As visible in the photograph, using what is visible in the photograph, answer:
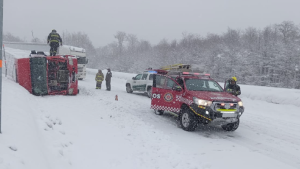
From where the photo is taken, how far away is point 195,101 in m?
7.02

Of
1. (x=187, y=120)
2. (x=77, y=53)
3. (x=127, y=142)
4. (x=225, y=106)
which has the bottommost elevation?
(x=127, y=142)

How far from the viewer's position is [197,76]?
8.55 metres

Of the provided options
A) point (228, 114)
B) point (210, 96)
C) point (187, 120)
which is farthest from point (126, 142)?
point (228, 114)

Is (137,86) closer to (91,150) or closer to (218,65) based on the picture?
(91,150)

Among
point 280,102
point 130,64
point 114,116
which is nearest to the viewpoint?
point 114,116

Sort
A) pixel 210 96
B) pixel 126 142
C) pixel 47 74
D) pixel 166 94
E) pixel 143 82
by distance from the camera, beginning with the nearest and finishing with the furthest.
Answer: pixel 126 142 < pixel 210 96 < pixel 166 94 < pixel 47 74 < pixel 143 82

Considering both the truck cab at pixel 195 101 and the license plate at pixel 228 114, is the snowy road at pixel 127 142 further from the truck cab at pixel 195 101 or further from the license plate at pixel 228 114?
the license plate at pixel 228 114

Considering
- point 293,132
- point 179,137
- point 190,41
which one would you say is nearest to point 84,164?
→ point 179,137

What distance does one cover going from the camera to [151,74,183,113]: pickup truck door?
318 inches

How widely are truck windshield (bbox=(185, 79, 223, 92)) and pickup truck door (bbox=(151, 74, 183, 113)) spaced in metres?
0.41

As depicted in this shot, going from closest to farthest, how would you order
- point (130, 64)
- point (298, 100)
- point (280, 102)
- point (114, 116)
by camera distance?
point (114, 116)
point (298, 100)
point (280, 102)
point (130, 64)

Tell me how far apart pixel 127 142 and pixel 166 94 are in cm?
323

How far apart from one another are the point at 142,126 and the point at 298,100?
937 centimetres

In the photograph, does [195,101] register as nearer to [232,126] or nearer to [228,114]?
[228,114]
